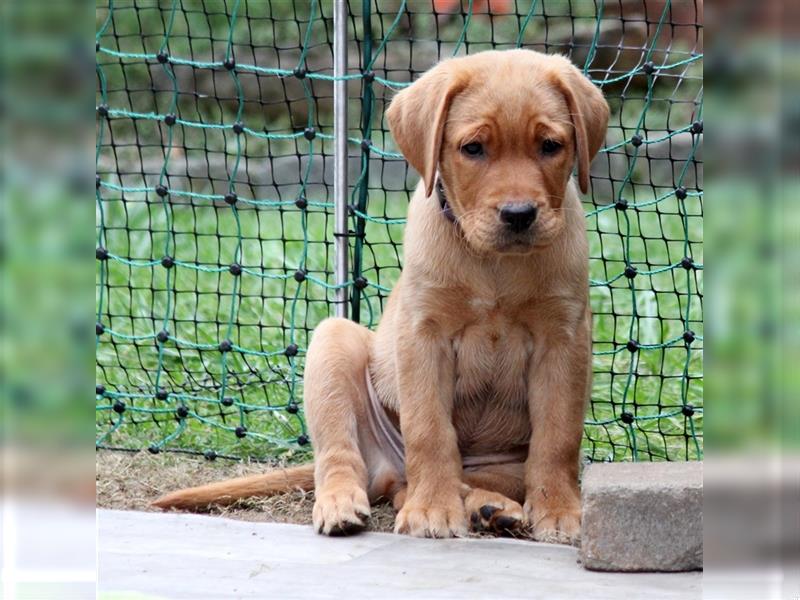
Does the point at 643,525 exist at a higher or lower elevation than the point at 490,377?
lower

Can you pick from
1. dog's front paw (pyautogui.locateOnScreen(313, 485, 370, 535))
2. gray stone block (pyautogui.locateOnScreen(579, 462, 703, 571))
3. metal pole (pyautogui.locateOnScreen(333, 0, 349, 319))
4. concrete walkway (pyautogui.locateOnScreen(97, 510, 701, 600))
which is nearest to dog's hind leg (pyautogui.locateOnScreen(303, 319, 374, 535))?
dog's front paw (pyautogui.locateOnScreen(313, 485, 370, 535))

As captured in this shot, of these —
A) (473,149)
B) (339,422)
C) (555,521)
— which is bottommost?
(555,521)

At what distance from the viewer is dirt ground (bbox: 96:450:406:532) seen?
4902 mm

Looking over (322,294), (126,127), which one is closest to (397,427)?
(322,294)

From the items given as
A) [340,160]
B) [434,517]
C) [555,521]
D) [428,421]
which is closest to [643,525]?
[555,521]

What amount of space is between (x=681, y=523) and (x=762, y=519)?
2.46m

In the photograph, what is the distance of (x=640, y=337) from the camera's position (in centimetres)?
741

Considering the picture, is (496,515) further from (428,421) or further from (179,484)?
(179,484)

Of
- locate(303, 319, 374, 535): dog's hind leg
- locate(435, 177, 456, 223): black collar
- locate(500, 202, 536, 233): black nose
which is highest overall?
locate(435, 177, 456, 223): black collar

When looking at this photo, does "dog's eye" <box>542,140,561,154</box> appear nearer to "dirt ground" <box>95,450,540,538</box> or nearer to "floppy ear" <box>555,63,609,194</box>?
"floppy ear" <box>555,63,609,194</box>

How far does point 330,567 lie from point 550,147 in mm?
1697

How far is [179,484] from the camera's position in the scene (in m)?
5.47

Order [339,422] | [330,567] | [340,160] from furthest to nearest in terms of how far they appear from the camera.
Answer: [340,160]
[339,422]
[330,567]

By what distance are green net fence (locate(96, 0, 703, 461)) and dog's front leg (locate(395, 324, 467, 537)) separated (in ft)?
4.44
